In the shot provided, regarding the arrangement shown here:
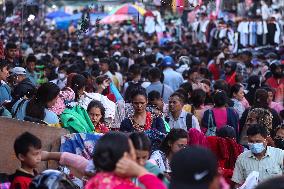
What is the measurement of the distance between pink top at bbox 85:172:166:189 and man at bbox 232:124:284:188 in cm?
310

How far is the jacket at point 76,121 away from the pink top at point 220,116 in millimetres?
2548

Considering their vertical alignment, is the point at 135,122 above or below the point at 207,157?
below

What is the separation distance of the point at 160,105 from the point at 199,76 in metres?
5.06

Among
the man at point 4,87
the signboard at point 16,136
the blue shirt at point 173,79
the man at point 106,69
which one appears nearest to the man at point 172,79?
the blue shirt at point 173,79

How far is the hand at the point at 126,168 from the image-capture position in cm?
446

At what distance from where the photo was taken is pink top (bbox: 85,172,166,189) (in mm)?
4484

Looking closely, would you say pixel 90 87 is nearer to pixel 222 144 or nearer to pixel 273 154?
pixel 222 144

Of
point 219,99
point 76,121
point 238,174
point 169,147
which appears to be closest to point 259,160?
point 238,174

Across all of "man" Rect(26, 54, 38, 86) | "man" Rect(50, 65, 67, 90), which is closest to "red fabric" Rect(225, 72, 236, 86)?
"man" Rect(50, 65, 67, 90)

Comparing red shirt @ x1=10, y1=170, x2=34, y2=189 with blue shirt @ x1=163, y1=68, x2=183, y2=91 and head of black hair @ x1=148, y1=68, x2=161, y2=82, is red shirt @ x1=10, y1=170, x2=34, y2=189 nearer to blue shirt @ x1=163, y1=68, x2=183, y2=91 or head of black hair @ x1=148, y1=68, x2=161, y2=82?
head of black hair @ x1=148, y1=68, x2=161, y2=82

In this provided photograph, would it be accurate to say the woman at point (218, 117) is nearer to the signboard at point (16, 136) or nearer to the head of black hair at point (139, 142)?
the signboard at point (16, 136)

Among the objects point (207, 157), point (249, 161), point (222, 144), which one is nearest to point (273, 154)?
point (249, 161)

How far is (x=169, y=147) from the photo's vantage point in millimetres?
Answer: 7074

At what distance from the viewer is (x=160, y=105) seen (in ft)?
32.6
